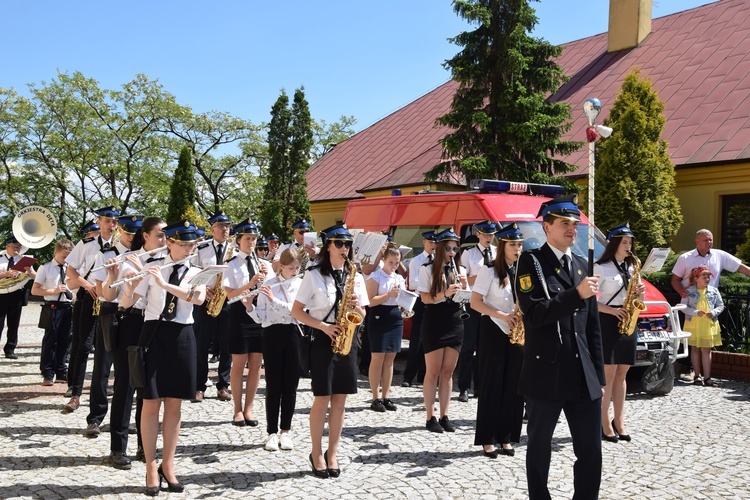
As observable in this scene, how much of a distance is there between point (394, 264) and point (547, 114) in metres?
11.0

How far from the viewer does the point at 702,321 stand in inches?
428

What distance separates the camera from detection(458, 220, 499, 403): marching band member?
356 inches

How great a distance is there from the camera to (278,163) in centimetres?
3122

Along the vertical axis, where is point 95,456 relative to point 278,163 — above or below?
below

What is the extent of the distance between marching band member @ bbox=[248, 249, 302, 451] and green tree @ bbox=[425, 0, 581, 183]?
11491 millimetres

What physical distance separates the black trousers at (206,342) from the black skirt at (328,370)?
3048 millimetres

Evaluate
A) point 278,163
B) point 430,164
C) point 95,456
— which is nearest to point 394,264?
point 95,456

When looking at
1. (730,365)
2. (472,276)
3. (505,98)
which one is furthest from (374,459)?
(505,98)

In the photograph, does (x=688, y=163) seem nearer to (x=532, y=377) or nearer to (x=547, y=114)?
(x=547, y=114)

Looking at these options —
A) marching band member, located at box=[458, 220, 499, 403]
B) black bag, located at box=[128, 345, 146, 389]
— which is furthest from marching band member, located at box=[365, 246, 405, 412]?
black bag, located at box=[128, 345, 146, 389]

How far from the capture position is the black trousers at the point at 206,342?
29.4ft

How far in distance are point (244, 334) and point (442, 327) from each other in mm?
2145

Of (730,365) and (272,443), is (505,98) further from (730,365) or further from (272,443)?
(272,443)

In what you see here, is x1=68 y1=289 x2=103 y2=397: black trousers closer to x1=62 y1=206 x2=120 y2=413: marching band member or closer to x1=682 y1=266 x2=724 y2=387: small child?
x1=62 y1=206 x2=120 y2=413: marching band member
